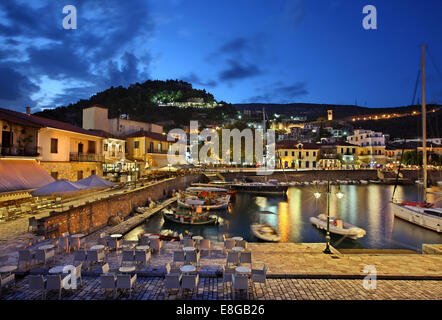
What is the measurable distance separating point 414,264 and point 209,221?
1465 centimetres

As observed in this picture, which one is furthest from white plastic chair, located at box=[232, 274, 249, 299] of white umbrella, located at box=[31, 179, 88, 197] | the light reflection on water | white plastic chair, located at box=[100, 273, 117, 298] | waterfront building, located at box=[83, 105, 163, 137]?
waterfront building, located at box=[83, 105, 163, 137]

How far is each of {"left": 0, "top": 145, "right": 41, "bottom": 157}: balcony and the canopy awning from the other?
441 millimetres

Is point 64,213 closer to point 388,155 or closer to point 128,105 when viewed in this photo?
point 388,155

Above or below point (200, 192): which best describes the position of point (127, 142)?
above

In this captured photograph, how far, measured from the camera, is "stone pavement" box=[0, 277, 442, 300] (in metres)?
6.79

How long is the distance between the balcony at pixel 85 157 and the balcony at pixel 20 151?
4632 mm

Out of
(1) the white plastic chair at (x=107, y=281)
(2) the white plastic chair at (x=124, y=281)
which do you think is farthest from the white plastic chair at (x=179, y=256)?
(1) the white plastic chair at (x=107, y=281)

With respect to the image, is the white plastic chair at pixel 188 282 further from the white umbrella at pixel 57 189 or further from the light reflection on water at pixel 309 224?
the light reflection on water at pixel 309 224

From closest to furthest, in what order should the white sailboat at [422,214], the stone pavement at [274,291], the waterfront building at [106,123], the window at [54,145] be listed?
the stone pavement at [274,291], the white sailboat at [422,214], the window at [54,145], the waterfront building at [106,123]

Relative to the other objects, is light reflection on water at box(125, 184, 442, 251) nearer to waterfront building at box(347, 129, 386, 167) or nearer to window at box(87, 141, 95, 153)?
window at box(87, 141, 95, 153)

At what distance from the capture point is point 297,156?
68.1 metres

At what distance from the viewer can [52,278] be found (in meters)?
6.45

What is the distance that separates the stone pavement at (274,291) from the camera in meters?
6.79
